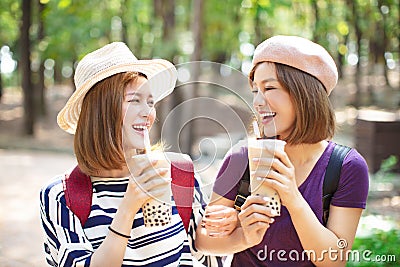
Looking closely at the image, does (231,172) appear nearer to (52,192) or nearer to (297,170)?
(297,170)

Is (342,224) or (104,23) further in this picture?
(104,23)

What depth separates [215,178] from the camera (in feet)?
5.84

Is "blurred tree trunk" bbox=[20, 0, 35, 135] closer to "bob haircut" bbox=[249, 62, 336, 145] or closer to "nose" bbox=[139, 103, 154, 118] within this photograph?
"nose" bbox=[139, 103, 154, 118]

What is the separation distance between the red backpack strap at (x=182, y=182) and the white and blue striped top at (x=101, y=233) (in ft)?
0.08

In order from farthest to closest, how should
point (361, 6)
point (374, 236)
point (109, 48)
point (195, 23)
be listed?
point (361, 6) < point (195, 23) < point (374, 236) < point (109, 48)

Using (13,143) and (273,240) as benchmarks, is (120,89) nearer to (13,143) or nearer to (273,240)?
(273,240)

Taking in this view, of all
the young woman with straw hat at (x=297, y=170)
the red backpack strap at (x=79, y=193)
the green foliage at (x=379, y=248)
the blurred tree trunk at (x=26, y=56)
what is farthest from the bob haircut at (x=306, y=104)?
the blurred tree trunk at (x=26, y=56)

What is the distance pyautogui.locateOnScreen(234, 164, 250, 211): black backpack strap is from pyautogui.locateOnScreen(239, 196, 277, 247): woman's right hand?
12 cm

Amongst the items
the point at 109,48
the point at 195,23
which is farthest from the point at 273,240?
the point at 195,23

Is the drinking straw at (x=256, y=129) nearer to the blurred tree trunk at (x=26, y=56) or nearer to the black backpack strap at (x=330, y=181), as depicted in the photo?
the black backpack strap at (x=330, y=181)

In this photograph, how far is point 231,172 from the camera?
5.74 feet

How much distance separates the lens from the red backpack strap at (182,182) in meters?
1.76

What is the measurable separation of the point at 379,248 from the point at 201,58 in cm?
1050

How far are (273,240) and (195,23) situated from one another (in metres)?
9.26
